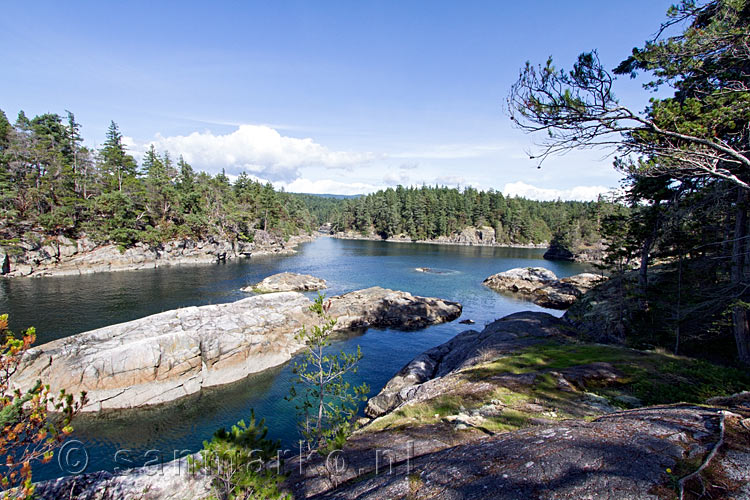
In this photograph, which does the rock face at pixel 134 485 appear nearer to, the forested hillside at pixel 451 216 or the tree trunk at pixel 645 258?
the tree trunk at pixel 645 258

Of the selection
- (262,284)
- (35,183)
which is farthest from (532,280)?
(35,183)

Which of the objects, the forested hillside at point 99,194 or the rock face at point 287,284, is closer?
the rock face at point 287,284

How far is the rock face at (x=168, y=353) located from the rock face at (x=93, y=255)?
4108cm

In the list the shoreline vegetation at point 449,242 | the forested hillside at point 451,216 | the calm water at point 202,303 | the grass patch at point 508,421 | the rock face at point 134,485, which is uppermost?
the forested hillside at point 451,216

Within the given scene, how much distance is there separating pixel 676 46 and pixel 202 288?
5310 centimetres

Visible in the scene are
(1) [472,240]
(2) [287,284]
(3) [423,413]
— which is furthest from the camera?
(1) [472,240]

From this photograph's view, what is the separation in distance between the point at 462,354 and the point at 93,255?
217 ft

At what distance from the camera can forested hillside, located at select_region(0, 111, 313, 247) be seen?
190ft

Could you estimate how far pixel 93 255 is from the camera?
194 ft

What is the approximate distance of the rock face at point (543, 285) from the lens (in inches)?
2035

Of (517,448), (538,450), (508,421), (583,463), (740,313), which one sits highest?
(740,313)

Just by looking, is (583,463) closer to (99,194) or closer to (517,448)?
(517,448)

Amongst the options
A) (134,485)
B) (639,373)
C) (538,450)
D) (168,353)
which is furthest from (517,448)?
(168,353)

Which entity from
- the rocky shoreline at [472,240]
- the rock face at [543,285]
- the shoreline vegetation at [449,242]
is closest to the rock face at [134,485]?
the rock face at [543,285]
